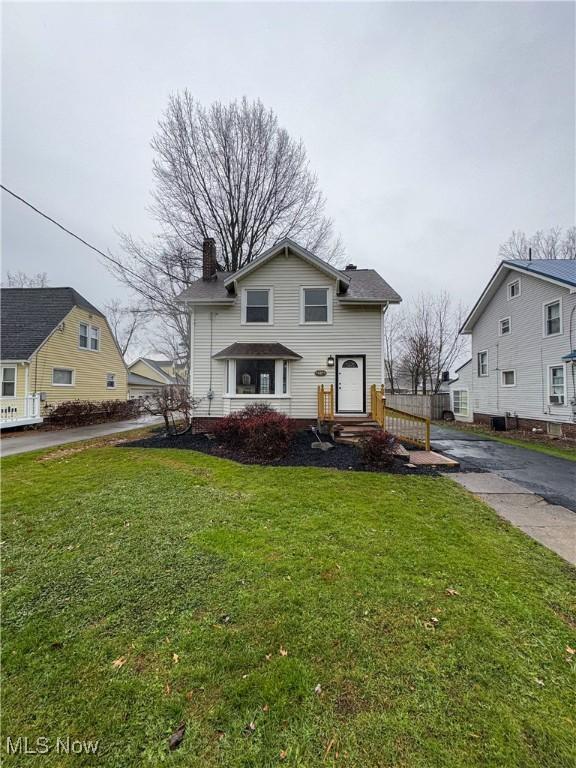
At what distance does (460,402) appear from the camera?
21359mm

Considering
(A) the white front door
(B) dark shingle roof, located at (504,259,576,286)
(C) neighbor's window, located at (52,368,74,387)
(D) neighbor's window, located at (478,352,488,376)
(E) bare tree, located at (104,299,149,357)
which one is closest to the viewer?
(A) the white front door

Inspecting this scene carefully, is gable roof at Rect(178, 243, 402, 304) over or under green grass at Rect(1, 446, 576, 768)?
over

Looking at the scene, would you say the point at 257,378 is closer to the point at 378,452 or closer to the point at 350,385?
the point at 350,385

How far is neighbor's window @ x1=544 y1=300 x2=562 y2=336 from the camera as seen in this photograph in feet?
44.1

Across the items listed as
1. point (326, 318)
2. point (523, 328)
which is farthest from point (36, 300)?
point (523, 328)

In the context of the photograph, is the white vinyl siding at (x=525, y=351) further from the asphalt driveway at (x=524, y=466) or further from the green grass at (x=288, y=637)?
the green grass at (x=288, y=637)

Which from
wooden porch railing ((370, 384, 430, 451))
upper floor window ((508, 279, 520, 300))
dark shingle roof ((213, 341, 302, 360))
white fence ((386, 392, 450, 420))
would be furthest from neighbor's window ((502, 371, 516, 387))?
dark shingle roof ((213, 341, 302, 360))

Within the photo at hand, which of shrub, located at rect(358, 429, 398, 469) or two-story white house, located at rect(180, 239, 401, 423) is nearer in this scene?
shrub, located at rect(358, 429, 398, 469)

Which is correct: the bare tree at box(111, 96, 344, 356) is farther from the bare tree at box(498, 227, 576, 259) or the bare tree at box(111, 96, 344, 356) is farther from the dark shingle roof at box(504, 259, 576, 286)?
the bare tree at box(498, 227, 576, 259)

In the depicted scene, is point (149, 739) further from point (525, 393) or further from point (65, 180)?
point (525, 393)

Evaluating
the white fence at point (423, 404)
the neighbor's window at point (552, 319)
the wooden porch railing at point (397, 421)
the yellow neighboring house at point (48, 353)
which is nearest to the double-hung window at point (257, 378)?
the wooden porch railing at point (397, 421)

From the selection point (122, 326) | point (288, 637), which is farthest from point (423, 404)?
point (122, 326)

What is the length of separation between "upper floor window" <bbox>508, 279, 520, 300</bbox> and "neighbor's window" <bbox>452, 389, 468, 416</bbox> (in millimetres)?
6584

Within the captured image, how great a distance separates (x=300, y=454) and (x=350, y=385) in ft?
14.6
